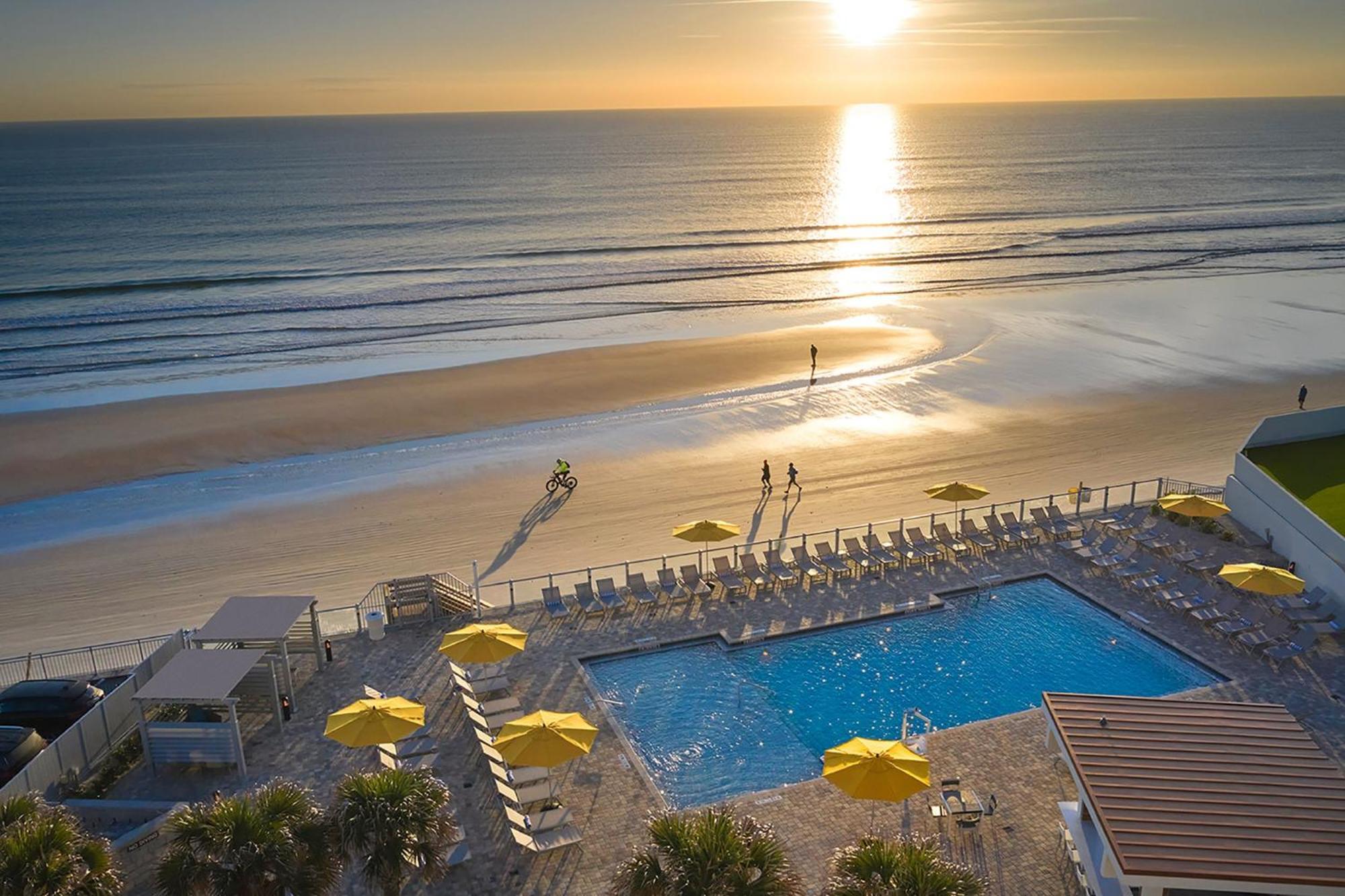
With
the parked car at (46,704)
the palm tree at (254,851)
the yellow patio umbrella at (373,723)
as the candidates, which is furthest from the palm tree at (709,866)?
the parked car at (46,704)


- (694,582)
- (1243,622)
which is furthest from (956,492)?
(694,582)

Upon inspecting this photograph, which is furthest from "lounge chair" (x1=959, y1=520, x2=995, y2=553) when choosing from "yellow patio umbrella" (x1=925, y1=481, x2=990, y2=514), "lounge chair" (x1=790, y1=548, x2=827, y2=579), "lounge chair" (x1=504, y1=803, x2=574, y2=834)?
"lounge chair" (x1=504, y1=803, x2=574, y2=834)

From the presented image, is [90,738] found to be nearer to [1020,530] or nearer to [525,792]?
[525,792]

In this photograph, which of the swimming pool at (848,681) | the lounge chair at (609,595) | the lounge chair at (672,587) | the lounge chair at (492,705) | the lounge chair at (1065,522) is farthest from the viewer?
the lounge chair at (1065,522)

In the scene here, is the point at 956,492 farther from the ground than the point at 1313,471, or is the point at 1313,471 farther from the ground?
the point at 1313,471

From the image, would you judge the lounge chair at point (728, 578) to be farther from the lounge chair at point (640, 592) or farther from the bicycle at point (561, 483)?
the bicycle at point (561, 483)

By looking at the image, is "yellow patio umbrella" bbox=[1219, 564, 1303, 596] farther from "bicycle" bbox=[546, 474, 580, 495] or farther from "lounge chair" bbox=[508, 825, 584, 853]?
"bicycle" bbox=[546, 474, 580, 495]
